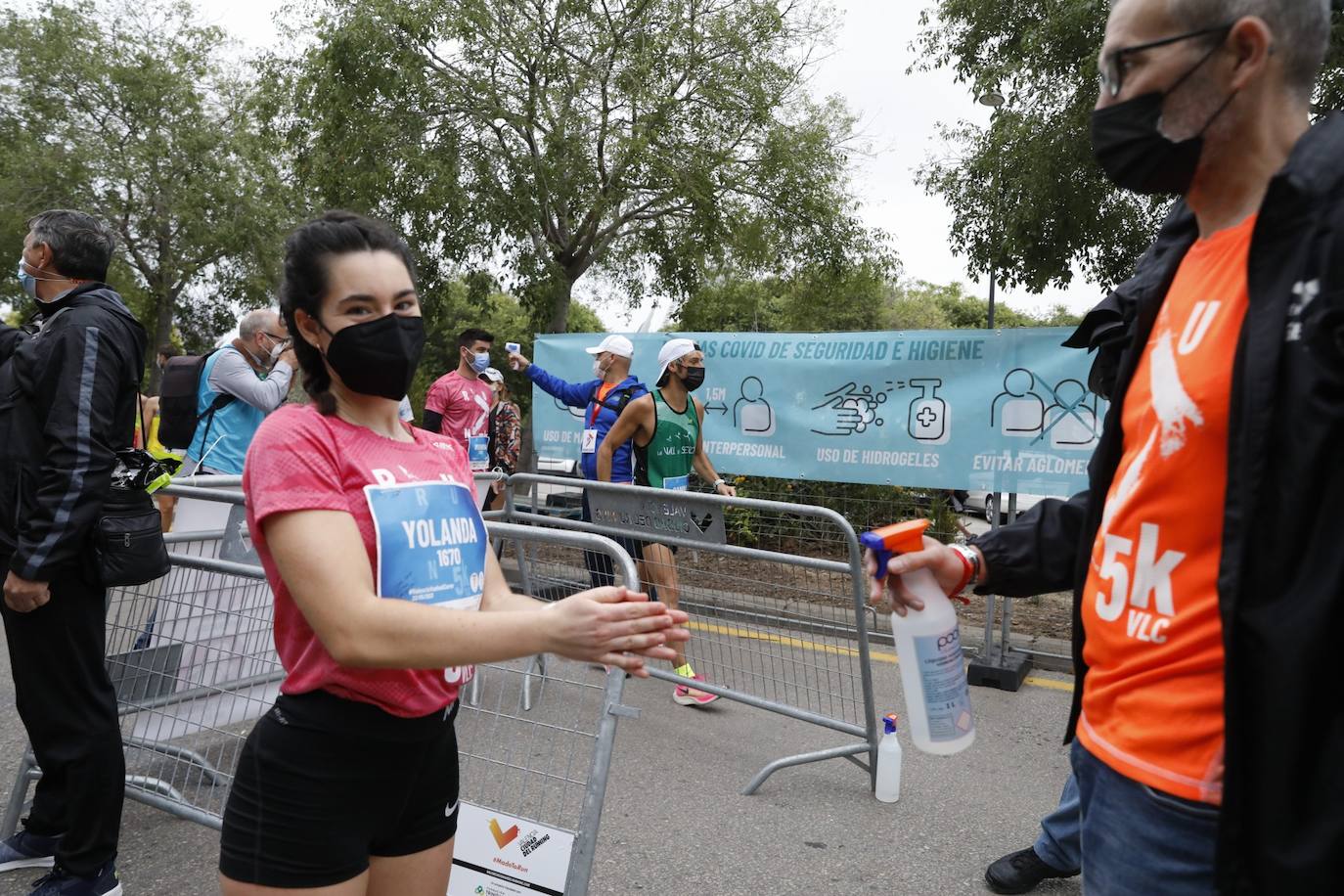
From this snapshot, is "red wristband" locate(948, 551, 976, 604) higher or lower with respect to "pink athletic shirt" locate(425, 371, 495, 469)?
lower

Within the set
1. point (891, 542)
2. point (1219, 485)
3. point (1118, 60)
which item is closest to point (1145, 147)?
point (1118, 60)

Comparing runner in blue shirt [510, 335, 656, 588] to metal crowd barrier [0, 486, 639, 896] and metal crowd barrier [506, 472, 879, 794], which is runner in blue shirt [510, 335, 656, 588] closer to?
metal crowd barrier [506, 472, 879, 794]

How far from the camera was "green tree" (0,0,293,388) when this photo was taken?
21.9m

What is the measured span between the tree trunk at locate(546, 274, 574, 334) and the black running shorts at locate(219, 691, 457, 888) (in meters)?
11.2

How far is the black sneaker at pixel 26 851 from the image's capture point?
3.36m

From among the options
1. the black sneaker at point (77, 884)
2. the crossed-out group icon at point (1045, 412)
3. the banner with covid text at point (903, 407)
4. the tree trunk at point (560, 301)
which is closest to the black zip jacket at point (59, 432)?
the black sneaker at point (77, 884)

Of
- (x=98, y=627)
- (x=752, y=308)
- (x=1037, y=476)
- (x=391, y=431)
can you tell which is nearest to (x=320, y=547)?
(x=391, y=431)

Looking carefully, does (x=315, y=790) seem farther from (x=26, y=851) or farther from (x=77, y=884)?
(x=26, y=851)

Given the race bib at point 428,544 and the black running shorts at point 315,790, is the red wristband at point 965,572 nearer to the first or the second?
the race bib at point 428,544

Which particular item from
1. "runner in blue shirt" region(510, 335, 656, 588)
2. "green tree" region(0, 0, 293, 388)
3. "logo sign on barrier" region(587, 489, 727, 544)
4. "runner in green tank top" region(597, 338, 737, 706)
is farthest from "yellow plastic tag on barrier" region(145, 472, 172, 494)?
"green tree" region(0, 0, 293, 388)

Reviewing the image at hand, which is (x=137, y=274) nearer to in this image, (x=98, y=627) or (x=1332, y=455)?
(x=98, y=627)

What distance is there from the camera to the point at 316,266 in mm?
1881

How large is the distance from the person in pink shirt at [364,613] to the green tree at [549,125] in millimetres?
10125

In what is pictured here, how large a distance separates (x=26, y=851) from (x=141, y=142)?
23.3 meters
